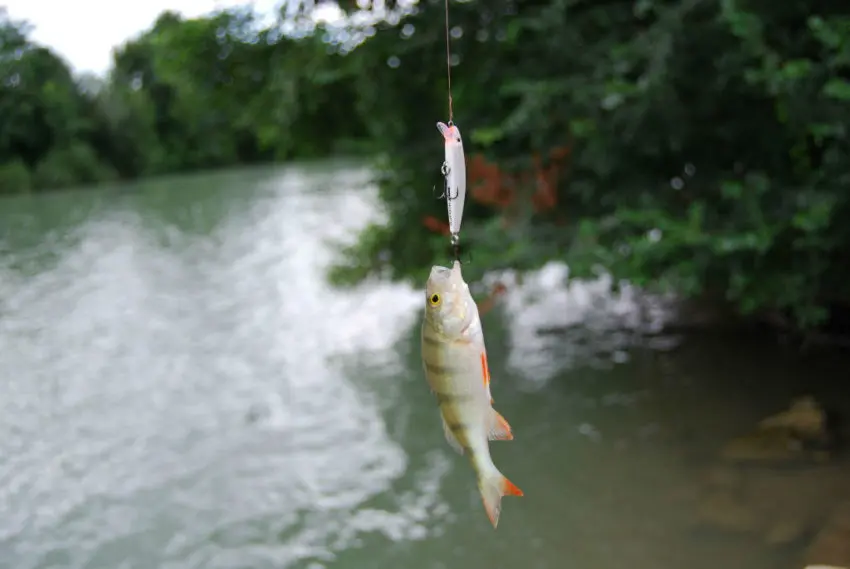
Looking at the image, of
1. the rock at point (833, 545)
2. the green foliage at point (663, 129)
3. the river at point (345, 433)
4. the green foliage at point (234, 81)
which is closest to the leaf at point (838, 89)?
the green foliage at point (663, 129)

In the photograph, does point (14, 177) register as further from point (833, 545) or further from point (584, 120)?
point (833, 545)

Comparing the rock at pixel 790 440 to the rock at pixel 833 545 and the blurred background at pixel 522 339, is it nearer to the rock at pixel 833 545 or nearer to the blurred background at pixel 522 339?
the blurred background at pixel 522 339

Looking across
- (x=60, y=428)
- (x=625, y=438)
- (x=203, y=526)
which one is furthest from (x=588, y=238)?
(x=60, y=428)

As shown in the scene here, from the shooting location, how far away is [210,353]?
9.87 meters

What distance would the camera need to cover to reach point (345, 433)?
23.9 ft

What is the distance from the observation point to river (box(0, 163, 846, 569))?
540cm

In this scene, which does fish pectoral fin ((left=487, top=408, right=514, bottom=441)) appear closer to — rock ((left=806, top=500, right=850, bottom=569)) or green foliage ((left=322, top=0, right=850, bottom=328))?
rock ((left=806, top=500, right=850, bottom=569))

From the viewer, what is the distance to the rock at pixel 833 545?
4211 mm

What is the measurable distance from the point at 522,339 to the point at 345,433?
9.32 ft

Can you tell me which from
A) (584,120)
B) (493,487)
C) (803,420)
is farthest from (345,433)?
(493,487)

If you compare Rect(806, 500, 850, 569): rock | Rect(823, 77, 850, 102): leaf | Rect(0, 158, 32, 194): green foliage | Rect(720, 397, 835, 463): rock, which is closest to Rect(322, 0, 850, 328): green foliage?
Rect(823, 77, 850, 102): leaf

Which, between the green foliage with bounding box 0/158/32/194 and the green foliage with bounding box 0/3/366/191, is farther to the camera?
the green foliage with bounding box 0/158/32/194

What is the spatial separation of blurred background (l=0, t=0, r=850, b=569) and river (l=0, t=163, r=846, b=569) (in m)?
0.03

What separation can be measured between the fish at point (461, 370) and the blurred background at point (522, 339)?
3.56 meters
